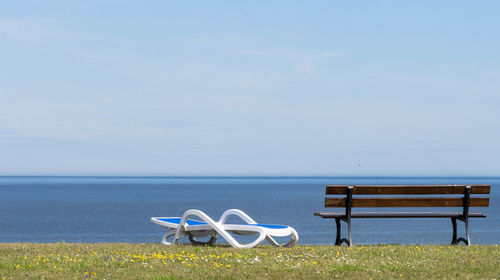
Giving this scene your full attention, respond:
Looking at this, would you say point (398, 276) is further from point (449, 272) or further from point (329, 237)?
point (329, 237)

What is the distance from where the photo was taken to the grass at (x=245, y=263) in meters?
8.69

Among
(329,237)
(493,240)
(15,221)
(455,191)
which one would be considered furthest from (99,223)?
(455,191)

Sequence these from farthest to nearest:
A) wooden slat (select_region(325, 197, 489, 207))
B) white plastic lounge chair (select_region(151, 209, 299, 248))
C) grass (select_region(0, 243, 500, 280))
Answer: wooden slat (select_region(325, 197, 489, 207))
white plastic lounge chair (select_region(151, 209, 299, 248))
grass (select_region(0, 243, 500, 280))

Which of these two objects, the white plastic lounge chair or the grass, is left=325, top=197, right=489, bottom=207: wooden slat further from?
the grass

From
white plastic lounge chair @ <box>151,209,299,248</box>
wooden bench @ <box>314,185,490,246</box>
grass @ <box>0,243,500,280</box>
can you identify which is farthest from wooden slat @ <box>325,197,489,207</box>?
grass @ <box>0,243,500,280</box>

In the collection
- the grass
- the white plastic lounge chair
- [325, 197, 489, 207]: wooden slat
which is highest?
[325, 197, 489, 207]: wooden slat

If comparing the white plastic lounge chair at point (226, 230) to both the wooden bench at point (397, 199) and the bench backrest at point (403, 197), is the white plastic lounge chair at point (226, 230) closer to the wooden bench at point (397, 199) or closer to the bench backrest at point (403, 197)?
the wooden bench at point (397, 199)

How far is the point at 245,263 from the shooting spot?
953cm

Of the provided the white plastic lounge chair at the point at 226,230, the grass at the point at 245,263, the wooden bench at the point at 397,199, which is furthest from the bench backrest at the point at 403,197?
the grass at the point at 245,263

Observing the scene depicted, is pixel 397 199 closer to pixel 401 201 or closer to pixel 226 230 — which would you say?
pixel 401 201

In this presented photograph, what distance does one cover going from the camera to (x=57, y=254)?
34.1 feet

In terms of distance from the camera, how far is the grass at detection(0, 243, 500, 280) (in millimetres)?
8688

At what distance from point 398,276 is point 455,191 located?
5.09m

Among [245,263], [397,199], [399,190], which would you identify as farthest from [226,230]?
[399,190]
